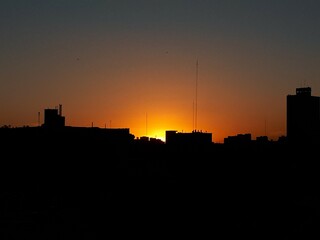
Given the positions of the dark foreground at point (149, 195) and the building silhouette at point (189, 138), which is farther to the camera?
the building silhouette at point (189, 138)

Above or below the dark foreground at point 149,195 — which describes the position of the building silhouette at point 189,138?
above

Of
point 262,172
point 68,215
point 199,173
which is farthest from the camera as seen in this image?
point 262,172

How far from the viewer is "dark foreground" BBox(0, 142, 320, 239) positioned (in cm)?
3962

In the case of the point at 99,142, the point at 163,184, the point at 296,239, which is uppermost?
the point at 99,142

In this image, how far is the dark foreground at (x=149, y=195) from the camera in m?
39.6

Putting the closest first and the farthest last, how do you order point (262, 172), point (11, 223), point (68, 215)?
point (11, 223), point (68, 215), point (262, 172)

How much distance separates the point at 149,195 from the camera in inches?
1943

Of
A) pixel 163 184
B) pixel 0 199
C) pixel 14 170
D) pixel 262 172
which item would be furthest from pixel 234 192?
pixel 14 170

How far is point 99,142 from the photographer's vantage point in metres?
74.2

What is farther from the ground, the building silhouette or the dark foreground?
the building silhouette

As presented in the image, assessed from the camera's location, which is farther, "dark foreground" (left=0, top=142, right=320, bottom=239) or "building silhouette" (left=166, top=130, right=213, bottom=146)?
"building silhouette" (left=166, top=130, right=213, bottom=146)

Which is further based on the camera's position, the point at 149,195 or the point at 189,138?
the point at 189,138

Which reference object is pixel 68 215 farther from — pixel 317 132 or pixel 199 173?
pixel 317 132

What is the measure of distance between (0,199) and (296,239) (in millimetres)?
24514
